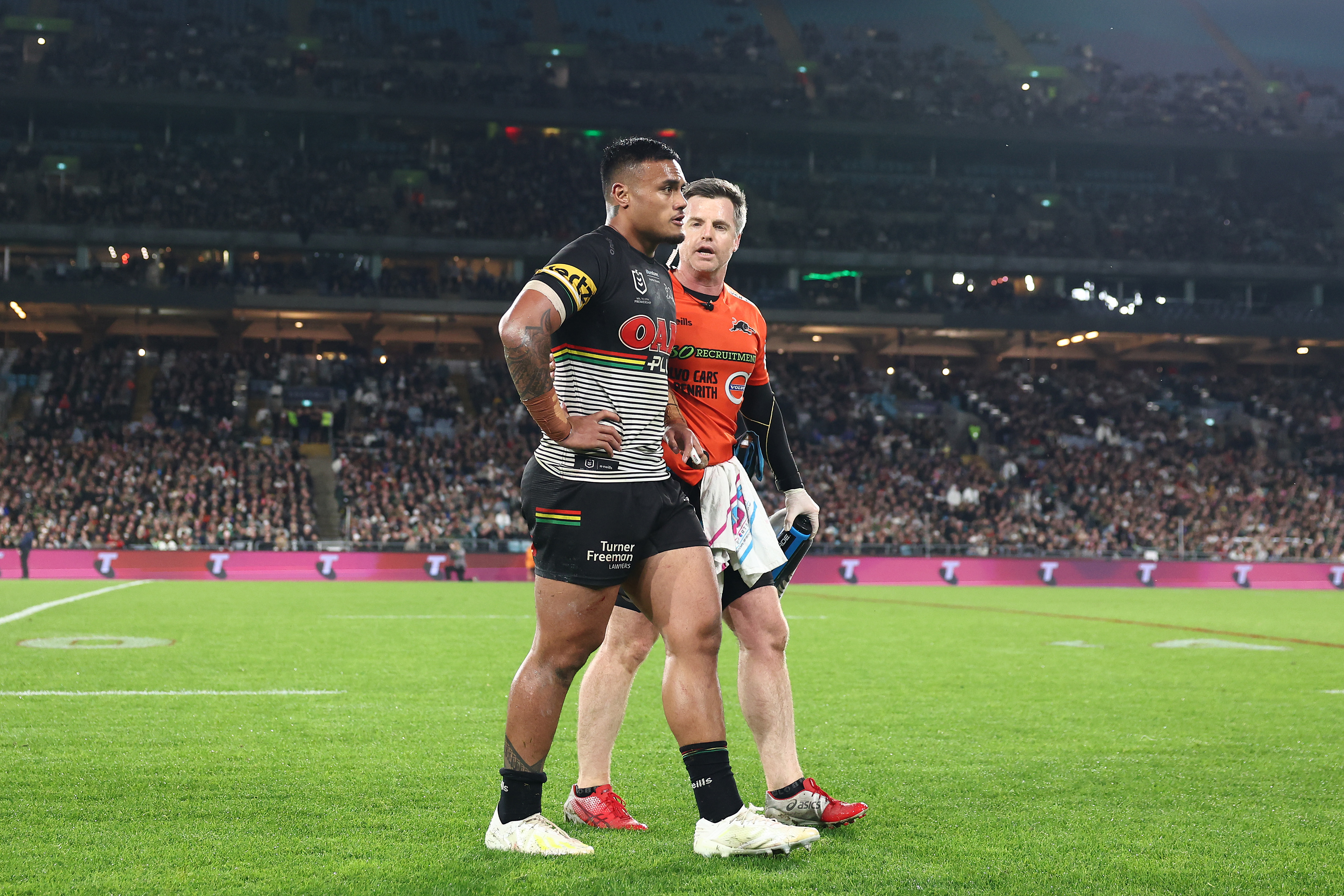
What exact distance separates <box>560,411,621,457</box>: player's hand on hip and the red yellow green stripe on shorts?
0.23m

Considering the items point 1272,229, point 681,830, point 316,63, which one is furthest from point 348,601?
point 1272,229

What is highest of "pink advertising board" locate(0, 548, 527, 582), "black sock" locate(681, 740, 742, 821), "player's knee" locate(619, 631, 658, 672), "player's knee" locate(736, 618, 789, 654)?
"player's knee" locate(736, 618, 789, 654)

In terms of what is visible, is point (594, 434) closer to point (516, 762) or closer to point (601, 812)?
point (516, 762)

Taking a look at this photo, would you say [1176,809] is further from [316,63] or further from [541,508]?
[316,63]

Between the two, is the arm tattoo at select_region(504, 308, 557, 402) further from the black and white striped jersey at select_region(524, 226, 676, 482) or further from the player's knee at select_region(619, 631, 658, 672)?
the player's knee at select_region(619, 631, 658, 672)

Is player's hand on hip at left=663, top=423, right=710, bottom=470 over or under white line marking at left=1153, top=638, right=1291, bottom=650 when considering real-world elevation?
over

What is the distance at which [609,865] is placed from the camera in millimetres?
4289

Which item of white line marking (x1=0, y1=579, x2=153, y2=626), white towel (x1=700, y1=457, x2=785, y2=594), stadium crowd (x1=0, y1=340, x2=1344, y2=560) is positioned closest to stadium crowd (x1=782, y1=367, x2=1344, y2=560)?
stadium crowd (x1=0, y1=340, x2=1344, y2=560)

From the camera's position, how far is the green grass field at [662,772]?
13.7 ft

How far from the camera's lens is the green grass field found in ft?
13.7

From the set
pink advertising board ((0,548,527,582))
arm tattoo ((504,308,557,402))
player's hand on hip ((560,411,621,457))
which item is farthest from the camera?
pink advertising board ((0,548,527,582))

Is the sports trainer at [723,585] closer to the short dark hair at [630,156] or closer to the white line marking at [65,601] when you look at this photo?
the short dark hair at [630,156]

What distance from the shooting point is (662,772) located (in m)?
6.18

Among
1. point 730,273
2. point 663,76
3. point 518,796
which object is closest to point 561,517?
point 518,796
